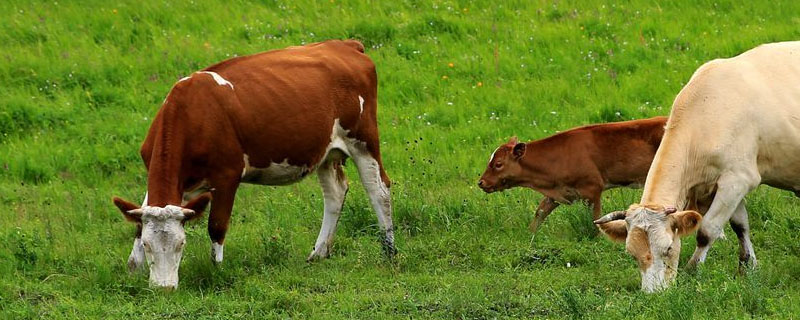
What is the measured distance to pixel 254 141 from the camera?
1127 centimetres

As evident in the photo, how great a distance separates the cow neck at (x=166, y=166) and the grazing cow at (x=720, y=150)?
10.8ft

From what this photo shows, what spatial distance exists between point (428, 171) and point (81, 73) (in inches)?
209

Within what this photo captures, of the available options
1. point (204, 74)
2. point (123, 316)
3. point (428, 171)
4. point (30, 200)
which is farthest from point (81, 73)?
point (123, 316)

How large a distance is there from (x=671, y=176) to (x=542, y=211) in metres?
2.55

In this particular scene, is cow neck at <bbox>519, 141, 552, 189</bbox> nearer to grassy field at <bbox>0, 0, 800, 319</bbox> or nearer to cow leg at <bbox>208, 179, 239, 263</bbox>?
grassy field at <bbox>0, 0, 800, 319</bbox>

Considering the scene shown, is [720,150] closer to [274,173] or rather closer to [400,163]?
[274,173]

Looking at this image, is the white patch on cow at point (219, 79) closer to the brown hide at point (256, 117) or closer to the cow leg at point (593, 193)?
the brown hide at point (256, 117)

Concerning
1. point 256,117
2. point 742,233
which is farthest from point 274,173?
point 742,233

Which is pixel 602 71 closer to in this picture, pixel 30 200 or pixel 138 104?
pixel 138 104

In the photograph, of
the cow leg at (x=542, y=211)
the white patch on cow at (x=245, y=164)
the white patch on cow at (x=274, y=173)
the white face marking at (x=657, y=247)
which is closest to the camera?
the white face marking at (x=657, y=247)

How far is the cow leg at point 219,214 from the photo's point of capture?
1098cm

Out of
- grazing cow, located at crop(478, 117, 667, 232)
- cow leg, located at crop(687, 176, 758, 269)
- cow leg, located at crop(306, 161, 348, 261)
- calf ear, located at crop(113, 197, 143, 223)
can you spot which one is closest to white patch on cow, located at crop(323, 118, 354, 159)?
cow leg, located at crop(306, 161, 348, 261)

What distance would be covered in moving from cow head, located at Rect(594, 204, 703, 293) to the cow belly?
→ 122 inches

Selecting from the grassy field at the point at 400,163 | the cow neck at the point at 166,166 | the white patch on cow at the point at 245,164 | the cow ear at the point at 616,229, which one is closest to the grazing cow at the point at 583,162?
the grassy field at the point at 400,163
